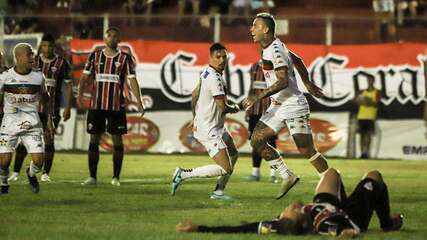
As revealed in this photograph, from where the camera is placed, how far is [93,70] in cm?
1702

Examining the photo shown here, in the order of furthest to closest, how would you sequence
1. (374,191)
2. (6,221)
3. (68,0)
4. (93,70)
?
(68,0) < (93,70) < (6,221) < (374,191)

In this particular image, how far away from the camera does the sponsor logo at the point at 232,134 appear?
2567 cm

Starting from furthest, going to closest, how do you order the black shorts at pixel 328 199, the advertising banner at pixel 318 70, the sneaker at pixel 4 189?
the advertising banner at pixel 318 70 < the sneaker at pixel 4 189 < the black shorts at pixel 328 199

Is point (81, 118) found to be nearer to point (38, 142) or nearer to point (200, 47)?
point (200, 47)

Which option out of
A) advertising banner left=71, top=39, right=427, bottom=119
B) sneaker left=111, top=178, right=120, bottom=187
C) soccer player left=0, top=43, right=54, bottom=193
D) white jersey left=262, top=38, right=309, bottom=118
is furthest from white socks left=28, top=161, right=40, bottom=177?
advertising banner left=71, top=39, right=427, bottom=119

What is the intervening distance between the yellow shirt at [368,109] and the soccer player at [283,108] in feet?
38.3

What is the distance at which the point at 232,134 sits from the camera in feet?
84.0

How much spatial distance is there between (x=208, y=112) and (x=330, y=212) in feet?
16.9

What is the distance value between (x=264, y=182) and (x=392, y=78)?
8799 mm

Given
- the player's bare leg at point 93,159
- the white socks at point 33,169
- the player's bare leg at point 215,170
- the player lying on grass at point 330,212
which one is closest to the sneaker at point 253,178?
the player's bare leg at point 93,159

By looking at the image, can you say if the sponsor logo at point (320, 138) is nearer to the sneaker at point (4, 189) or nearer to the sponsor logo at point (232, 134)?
the sponsor logo at point (232, 134)

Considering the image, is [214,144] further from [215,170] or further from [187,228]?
[187,228]

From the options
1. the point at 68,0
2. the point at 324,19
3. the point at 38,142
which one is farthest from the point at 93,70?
the point at 68,0

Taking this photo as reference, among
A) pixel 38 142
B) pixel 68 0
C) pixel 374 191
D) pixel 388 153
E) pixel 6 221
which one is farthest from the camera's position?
pixel 68 0
